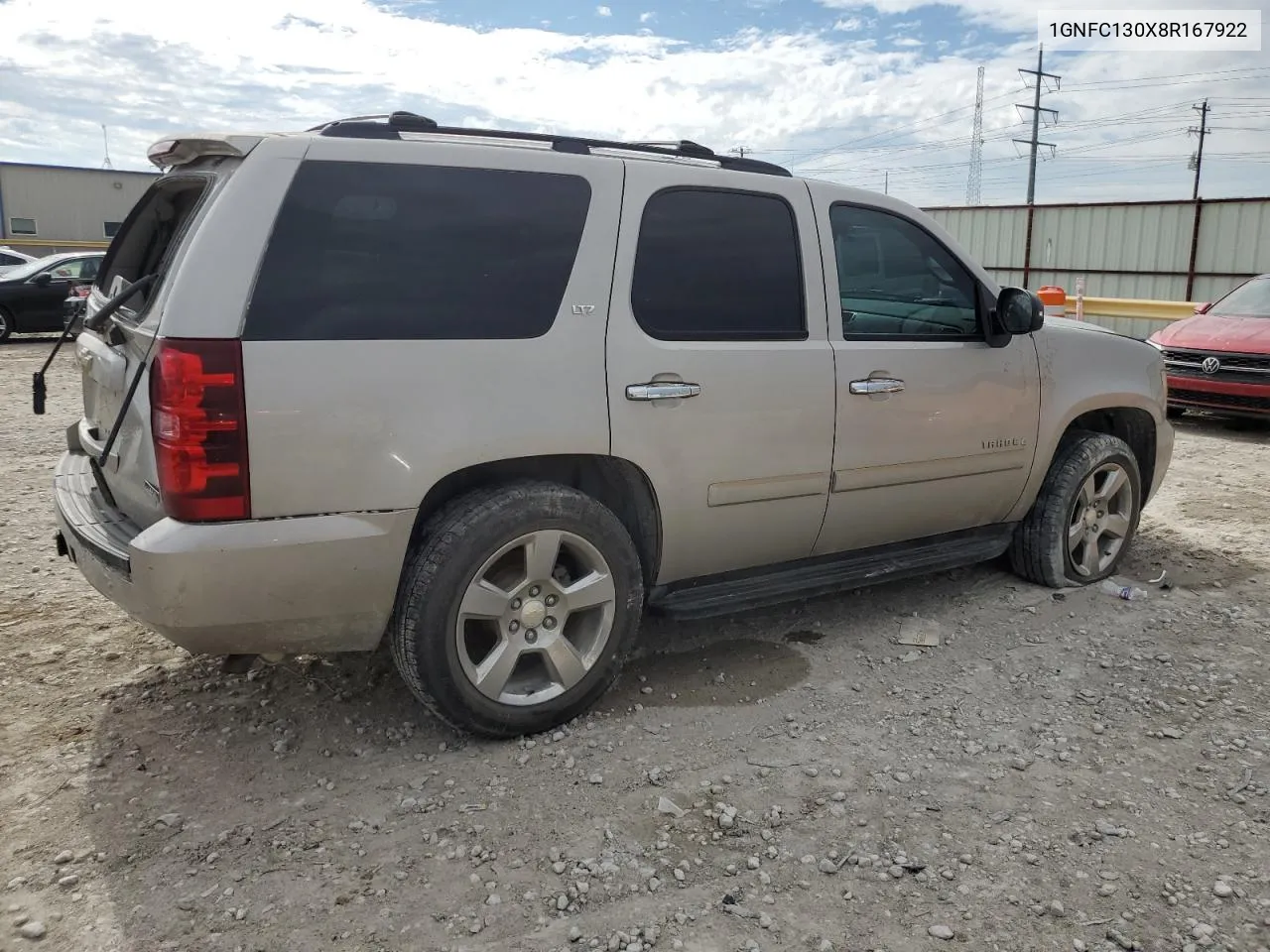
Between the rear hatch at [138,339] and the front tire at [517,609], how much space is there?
2.75 feet

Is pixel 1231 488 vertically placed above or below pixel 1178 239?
below

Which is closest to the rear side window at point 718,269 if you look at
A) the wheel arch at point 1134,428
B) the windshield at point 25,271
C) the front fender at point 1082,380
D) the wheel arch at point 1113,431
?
the front fender at point 1082,380

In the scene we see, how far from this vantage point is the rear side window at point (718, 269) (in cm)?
351

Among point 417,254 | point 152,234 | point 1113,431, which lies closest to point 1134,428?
point 1113,431

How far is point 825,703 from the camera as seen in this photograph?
12.3 feet

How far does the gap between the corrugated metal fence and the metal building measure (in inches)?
1052

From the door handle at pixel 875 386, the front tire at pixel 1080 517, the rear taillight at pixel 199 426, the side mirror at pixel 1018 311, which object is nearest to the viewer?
the rear taillight at pixel 199 426

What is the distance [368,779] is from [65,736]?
107 cm

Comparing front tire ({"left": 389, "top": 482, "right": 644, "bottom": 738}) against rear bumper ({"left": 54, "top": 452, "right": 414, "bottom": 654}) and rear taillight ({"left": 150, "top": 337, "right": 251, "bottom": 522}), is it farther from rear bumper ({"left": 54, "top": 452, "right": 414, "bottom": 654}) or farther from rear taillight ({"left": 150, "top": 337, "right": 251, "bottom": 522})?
rear taillight ({"left": 150, "top": 337, "right": 251, "bottom": 522})

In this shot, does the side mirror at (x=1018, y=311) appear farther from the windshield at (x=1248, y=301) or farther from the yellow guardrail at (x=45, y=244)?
the yellow guardrail at (x=45, y=244)

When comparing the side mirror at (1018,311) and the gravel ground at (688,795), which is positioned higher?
the side mirror at (1018,311)

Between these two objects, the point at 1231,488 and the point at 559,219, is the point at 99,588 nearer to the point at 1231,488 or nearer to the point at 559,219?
the point at 559,219

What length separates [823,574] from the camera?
162 inches

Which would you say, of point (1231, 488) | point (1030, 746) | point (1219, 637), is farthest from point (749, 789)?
point (1231, 488)
